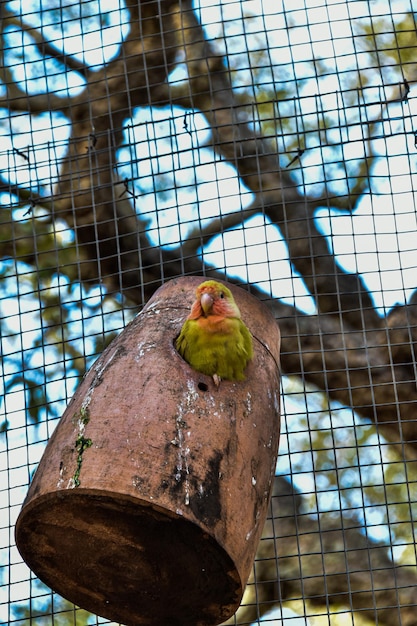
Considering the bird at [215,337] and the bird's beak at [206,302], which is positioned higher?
the bird's beak at [206,302]

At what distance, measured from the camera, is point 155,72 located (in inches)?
202

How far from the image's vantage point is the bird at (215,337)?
2.86 metres

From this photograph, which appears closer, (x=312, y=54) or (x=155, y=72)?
(x=312, y=54)

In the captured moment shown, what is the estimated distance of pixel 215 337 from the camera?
290 centimetres

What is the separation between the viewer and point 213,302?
2.96 meters

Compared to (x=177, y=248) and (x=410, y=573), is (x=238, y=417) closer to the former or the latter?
(x=177, y=248)

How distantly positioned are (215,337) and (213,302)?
0.41 ft

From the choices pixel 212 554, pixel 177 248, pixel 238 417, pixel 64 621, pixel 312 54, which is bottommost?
pixel 64 621

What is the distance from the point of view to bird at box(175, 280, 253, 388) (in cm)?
286

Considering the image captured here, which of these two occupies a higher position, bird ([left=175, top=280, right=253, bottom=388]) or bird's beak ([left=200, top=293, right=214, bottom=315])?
bird's beak ([left=200, top=293, right=214, bottom=315])

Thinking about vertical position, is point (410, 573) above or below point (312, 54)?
below

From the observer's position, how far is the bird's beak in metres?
2.94

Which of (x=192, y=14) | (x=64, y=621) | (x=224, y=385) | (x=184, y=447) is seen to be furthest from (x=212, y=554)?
(x=192, y=14)

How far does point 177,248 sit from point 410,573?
2004 millimetres
